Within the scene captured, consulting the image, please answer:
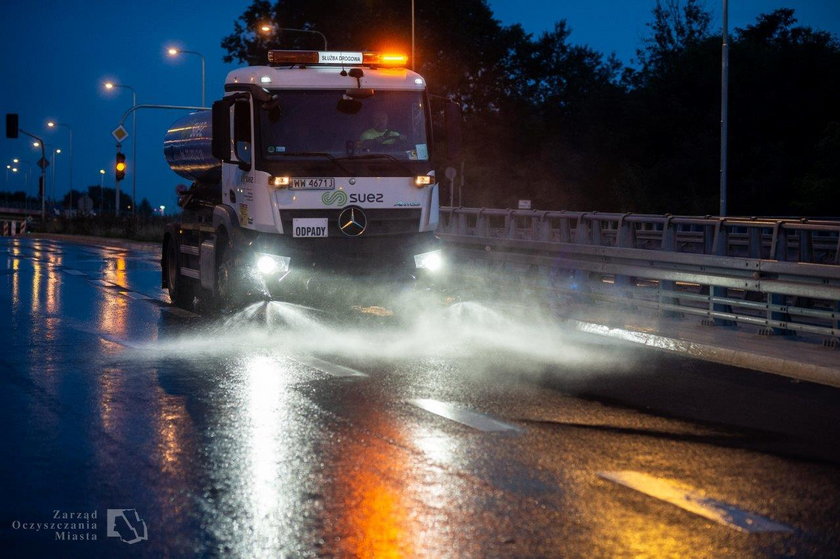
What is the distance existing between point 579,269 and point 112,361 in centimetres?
A: 734

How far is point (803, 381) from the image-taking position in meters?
10.8

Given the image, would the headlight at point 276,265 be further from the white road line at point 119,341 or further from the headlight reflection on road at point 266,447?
the headlight reflection on road at point 266,447

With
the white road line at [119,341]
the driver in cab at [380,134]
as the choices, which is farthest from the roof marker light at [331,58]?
the white road line at [119,341]

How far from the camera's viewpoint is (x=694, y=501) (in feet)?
19.9

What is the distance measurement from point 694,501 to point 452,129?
932 cm

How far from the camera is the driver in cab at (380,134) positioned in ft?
47.1

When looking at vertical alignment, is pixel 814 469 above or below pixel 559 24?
below

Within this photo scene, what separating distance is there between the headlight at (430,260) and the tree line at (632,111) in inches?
1540

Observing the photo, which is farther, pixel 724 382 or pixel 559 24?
pixel 559 24

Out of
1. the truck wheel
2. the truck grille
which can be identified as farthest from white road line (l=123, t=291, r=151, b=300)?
the truck grille

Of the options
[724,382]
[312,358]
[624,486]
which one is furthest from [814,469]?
[312,358]

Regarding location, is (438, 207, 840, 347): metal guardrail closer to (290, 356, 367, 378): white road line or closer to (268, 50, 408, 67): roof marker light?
(268, 50, 408, 67): roof marker light

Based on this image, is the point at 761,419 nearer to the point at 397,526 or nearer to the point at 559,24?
the point at 397,526

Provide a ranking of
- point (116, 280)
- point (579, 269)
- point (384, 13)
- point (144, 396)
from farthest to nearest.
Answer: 1. point (384, 13)
2. point (116, 280)
3. point (579, 269)
4. point (144, 396)
